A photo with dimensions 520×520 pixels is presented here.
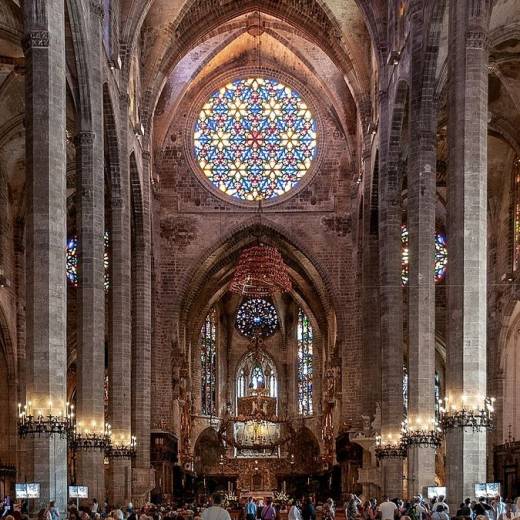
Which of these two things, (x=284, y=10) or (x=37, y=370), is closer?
(x=37, y=370)

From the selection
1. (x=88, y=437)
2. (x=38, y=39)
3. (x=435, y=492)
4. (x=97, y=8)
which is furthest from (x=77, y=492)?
(x=97, y=8)

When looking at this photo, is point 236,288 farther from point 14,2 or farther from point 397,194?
point 14,2

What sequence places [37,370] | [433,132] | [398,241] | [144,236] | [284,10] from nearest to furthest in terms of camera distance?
[37,370] → [433,132] → [398,241] → [144,236] → [284,10]

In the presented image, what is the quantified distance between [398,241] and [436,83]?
22.5ft

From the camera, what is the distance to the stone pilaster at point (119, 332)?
3441cm

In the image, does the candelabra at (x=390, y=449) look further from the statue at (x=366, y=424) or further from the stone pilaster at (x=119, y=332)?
the stone pilaster at (x=119, y=332)

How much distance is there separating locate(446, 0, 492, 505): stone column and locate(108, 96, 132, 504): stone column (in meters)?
14.5

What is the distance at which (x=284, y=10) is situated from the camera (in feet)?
152

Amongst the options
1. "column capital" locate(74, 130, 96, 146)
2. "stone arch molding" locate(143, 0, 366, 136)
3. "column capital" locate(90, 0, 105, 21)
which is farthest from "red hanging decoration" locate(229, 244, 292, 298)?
"column capital" locate(74, 130, 96, 146)

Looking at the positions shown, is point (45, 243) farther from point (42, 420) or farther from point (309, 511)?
point (309, 511)

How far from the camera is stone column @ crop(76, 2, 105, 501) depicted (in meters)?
28.0

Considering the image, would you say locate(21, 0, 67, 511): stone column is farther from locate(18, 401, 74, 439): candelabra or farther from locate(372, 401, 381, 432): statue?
locate(372, 401, 381, 432): statue

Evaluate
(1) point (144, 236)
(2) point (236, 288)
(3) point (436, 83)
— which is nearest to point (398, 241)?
(3) point (436, 83)

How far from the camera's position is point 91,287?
92.8 feet
